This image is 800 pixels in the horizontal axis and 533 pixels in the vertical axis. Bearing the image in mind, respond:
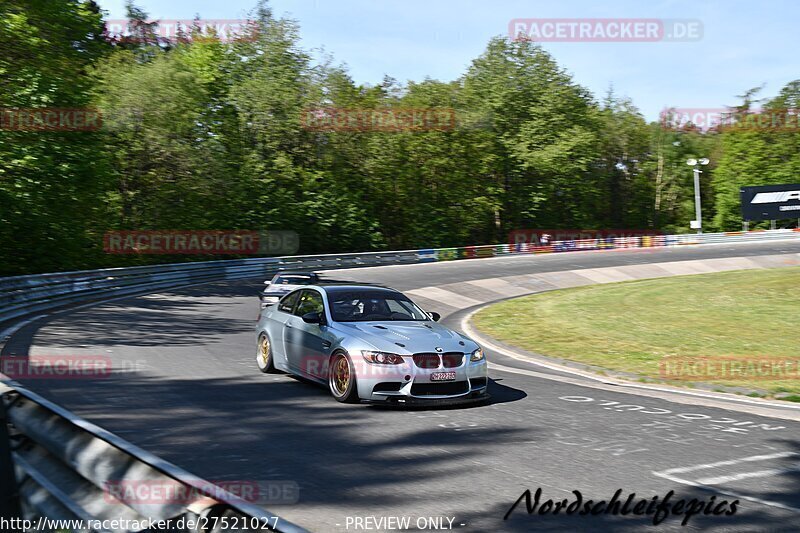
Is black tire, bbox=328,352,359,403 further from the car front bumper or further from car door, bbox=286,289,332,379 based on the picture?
car door, bbox=286,289,332,379

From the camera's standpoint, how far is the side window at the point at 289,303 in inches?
461

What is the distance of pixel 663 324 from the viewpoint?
2009 cm

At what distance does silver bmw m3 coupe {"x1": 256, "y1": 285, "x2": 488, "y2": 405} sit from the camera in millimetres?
9164

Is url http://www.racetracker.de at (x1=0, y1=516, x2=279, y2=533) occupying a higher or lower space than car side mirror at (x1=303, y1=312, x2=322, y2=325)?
lower

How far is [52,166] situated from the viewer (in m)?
27.5

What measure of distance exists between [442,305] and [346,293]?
16.6 m

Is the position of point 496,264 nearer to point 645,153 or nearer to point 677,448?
point 677,448

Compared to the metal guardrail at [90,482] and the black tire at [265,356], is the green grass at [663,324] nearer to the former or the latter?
the black tire at [265,356]

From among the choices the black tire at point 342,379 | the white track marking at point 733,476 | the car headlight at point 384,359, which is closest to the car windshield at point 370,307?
the black tire at point 342,379

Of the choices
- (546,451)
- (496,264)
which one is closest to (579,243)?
(496,264)

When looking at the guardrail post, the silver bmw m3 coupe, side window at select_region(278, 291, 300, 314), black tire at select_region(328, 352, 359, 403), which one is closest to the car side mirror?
the silver bmw m3 coupe

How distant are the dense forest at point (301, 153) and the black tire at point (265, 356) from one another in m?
18.1

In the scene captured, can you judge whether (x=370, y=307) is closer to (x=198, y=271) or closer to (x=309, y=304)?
(x=309, y=304)

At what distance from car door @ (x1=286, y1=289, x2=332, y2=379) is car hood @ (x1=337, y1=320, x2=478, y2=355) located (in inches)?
13.9
